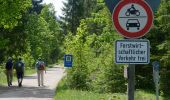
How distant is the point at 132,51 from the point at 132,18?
1.70 feet

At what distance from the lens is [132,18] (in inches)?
298

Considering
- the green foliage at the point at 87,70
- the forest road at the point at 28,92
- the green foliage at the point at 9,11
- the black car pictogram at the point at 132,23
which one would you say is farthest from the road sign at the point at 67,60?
the black car pictogram at the point at 132,23

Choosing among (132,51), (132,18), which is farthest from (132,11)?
(132,51)

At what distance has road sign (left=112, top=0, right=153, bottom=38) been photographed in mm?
7473

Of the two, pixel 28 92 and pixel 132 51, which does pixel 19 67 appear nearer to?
pixel 28 92

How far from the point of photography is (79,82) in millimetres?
30109

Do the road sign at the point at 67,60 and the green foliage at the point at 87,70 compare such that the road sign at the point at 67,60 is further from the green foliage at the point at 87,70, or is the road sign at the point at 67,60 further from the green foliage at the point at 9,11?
the green foliage at the point at 9,11

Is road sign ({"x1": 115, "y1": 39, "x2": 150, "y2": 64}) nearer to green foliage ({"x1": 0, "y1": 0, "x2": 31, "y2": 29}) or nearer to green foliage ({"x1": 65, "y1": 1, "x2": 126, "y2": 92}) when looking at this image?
green foliage ({"x1": 65, "y1": 1, "x2": 126, "y2": 92})

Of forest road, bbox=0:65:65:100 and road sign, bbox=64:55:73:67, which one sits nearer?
forest road, bbox=0:65:65:100

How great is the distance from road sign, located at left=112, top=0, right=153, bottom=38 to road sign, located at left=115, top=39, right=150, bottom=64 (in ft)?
0.68

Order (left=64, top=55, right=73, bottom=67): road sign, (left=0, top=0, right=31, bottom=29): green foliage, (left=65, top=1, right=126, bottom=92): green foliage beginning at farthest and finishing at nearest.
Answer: (left=0, top=0, right=31, bottom=29): green foliage, (left=65, top=1, right=126, bottom=92): green foliage, (left=64, top=55, right=73, bottom=67): road sign

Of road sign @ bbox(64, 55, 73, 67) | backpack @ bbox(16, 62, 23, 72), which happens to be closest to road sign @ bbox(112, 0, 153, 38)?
road sign @ bbox(64, 55, 73, 67)

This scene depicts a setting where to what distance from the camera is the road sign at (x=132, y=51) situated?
25.2 ft

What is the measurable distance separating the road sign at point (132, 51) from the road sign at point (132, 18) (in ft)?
0.68
